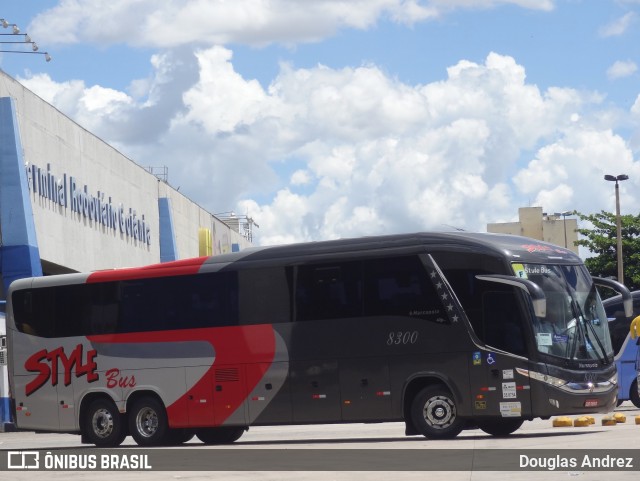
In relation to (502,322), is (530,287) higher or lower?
higher

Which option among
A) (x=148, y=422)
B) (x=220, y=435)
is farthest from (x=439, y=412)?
(x=148, y=422)

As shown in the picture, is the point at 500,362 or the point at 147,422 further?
the point at 147,422

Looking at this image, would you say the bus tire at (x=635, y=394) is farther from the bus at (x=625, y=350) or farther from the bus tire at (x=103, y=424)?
the bus tire at (x=103, y=424)

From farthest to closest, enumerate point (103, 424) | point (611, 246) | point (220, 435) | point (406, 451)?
point (611, 246), point (220, 435), point (103, 424), point (406, 451)

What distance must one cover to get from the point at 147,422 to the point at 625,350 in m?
13.1

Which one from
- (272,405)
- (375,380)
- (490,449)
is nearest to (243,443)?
(272,405)

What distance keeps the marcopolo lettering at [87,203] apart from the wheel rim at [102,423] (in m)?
19.5

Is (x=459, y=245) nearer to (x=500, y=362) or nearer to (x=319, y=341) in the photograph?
(x=500, y=362)

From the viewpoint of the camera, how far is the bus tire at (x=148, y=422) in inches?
900

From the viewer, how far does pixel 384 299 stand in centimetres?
2053

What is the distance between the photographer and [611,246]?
67938 mm

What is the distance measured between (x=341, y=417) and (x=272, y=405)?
1.37 meters

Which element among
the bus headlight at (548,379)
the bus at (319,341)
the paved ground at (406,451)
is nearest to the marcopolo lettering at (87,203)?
→ the bus at (319,341)

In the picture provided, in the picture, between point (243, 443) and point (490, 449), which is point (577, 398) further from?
point (243, 443)
